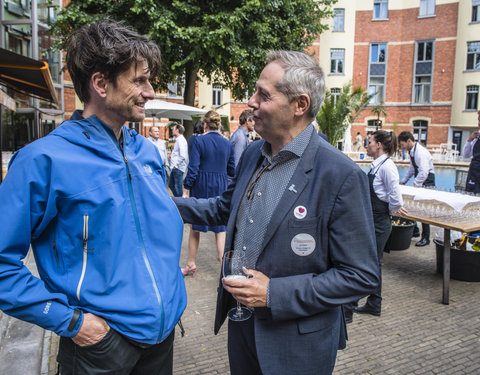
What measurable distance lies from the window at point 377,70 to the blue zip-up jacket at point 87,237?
34.0 meters

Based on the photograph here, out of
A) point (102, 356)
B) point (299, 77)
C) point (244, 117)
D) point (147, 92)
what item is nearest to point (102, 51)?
point (147, 92)

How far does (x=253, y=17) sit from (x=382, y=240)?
11.7 metres

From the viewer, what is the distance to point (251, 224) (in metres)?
1.81

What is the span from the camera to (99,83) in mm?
1567

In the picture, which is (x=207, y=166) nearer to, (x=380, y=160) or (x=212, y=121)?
(x=212, y=121)

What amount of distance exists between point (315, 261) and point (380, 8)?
119 feet

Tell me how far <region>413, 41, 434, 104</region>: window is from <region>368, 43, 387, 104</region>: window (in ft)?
8.35

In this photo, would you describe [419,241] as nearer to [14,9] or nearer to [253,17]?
[253,17]

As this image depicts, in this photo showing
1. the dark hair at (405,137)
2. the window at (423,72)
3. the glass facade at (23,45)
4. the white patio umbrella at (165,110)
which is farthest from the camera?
the window at (423,72)

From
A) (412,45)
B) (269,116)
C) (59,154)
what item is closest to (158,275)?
(59,154)

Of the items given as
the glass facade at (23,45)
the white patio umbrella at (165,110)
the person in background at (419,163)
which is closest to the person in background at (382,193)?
A: the person in background at (419,163)

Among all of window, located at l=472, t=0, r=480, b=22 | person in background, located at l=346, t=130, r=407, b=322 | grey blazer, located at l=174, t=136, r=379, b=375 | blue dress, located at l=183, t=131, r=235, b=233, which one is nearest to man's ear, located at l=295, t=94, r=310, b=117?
grey blazer, located at l=174, t=136, r=379, b=375

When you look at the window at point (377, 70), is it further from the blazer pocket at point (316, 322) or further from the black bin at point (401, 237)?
the blazer pocket at point (316, 322)

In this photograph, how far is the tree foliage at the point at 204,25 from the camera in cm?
1241
